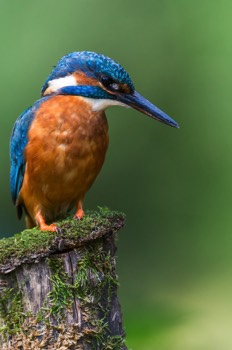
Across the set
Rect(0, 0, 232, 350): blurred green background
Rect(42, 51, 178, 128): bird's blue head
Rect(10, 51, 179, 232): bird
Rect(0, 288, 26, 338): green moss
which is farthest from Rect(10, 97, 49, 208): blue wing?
Rect(0, 0, 232, 350): blurred green background

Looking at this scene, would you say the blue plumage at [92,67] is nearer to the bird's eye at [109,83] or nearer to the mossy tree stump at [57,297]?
the bird's eye at [109,83]

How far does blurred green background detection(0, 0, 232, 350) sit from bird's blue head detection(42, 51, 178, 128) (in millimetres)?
1565

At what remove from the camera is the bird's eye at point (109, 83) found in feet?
13.1

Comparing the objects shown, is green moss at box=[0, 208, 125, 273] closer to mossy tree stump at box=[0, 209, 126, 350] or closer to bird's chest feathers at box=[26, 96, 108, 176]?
mossy tree stump at box=[0, 209, 126, 350]

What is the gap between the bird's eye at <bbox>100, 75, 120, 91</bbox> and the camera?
3.99m

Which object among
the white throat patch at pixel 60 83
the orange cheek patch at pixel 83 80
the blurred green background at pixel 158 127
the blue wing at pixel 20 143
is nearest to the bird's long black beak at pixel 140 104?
the orange cheek patch at pixel 83 80

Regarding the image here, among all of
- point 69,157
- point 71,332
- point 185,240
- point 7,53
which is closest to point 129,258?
point 185,240

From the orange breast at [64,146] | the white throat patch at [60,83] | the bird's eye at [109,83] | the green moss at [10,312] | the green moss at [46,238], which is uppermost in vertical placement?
the white throat patch at [60,83]

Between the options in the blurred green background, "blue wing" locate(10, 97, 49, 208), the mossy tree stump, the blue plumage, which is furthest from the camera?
the blurred green background

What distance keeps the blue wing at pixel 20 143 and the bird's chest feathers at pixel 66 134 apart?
0.17 ft

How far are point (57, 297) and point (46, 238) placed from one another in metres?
0.29

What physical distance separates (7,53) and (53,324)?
9.18 ft

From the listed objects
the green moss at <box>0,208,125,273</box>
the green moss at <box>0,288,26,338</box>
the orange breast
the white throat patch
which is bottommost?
the green moss at <box>0,288,26,338</box>

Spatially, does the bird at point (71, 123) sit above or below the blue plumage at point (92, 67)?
below
